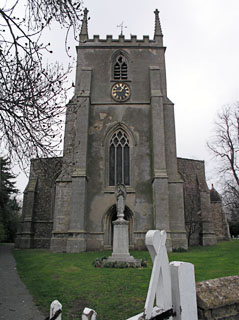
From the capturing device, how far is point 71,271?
994cm

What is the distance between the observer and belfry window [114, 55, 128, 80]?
Answer: 21.9 metres

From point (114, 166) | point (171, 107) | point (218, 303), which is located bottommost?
point (218, 303)

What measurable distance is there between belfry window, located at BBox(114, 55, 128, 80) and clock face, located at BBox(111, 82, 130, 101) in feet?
2.82

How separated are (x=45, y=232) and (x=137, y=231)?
8.87 m

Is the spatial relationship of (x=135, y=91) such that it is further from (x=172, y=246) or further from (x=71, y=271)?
(x=71, y=271)

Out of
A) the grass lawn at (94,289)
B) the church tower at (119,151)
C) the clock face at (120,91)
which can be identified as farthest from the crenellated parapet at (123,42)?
the grass lawn at (94,289)

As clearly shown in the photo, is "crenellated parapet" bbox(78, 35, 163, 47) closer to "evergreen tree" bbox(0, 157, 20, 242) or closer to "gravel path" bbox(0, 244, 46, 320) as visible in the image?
"evergreen tree" bbox(0, 157, 20, 242)

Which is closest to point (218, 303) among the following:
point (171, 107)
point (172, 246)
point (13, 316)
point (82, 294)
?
point (13, 316)

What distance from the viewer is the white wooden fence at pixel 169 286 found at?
1.69 meters

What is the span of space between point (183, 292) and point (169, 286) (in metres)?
0.10

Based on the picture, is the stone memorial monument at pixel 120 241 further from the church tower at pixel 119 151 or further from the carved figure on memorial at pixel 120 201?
the church tower at pixel 119 151

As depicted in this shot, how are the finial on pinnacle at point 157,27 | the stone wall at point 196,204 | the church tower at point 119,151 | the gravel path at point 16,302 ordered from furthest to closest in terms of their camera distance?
1. the finial on pinnacle at point 157,27
2. the stone wall at point 196,204
3. the church tower at point 119,151
4. the gravel path at point 16,302

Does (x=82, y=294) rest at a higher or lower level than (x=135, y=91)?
lower

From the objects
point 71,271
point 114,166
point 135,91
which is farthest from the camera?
point 135,91
